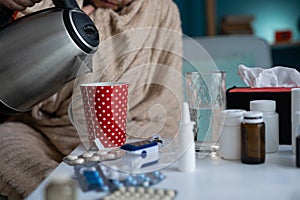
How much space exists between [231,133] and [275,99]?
141mm

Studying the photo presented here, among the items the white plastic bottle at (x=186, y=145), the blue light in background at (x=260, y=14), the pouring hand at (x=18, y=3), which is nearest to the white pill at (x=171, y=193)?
the white plastic bottle at (x=186, y=145)

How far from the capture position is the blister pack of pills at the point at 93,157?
30.6 inches

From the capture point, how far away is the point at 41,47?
0.81m

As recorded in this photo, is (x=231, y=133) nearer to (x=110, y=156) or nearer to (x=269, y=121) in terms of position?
(x=269, y=121)

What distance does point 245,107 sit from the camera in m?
0.88

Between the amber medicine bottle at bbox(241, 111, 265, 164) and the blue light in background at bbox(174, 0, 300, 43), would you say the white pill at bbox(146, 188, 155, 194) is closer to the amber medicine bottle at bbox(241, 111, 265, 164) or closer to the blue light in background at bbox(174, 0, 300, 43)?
the amber medicine bottle at bbox(241, 111, 265, 164)

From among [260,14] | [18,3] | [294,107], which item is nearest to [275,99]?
[294,107]

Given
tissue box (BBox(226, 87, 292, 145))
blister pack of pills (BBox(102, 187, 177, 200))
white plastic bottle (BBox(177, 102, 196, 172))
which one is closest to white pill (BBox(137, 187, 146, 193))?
blister pack of pills (BBox(102, 187, 177, 200))

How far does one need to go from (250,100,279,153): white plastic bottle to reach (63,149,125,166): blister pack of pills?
254 millimetres

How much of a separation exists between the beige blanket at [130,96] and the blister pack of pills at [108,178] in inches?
9.7

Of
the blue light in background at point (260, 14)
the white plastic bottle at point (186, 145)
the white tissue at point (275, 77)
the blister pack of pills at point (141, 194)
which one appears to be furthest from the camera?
the blue light in background at point (260, 14)

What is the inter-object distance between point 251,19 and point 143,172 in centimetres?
199

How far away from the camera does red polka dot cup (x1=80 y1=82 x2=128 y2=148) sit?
0.86 metres

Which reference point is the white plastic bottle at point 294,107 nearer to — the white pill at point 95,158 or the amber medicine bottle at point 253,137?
the amber medicine bottle at point 253,137
